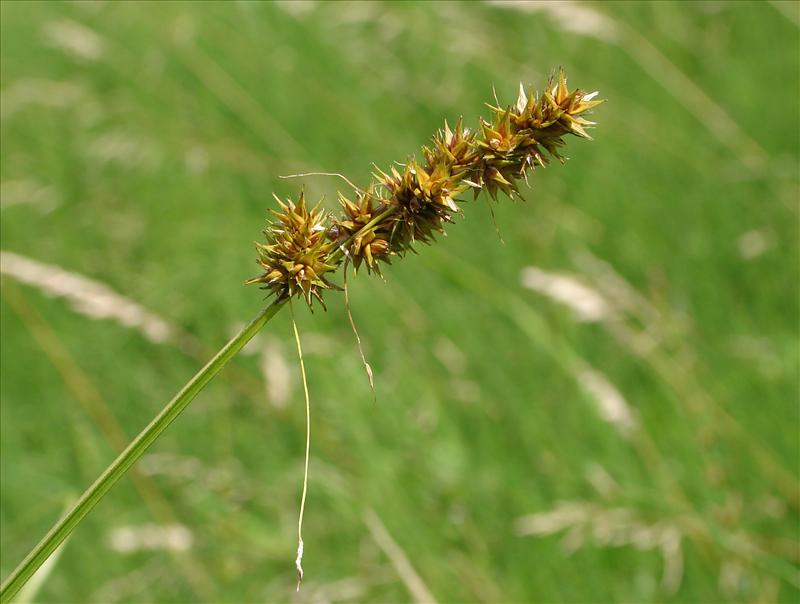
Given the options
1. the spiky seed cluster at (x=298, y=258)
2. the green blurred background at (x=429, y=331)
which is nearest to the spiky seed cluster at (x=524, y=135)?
the spiky seed cluster at (x=298, y=258)

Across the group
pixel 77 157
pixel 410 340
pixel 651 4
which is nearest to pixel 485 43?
pixel 651 4

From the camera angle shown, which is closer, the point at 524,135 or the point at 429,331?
the point at 524,135

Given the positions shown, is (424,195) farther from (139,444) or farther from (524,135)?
(139,444)

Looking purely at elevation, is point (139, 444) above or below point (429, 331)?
below

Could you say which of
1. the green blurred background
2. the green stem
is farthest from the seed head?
the green blurred background

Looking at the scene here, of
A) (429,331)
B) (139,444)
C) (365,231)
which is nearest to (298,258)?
(365,231)

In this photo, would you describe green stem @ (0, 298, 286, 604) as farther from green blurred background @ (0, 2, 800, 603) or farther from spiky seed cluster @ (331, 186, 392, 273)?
green blurred background @ (0, 2, 800, 603)

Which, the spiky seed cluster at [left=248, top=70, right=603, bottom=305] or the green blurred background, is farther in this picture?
the green blurred background
